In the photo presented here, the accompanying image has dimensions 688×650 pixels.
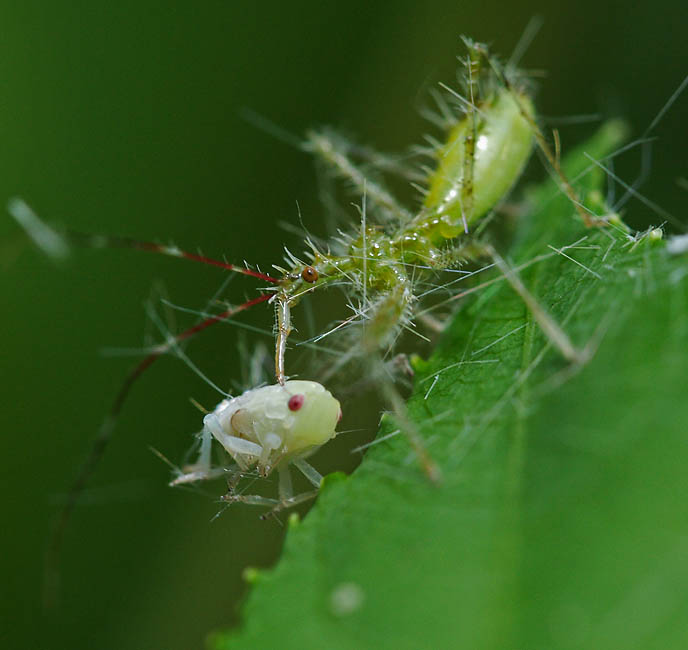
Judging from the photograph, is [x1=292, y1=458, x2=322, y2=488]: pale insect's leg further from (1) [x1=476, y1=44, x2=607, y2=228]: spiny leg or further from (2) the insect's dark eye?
(1) [x1=476, y1=44, x2=607, y2=228]: spiny leg

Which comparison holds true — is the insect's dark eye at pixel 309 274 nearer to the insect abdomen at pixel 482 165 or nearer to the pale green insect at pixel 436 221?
the pale green insect at pixel 436 221

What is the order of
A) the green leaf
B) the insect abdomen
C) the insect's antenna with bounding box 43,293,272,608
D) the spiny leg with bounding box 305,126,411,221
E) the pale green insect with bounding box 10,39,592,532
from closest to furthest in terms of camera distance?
the green leaf → the pale green insect with bounding box 10,39,592,532 → the insect's antenna with bounding box 43,293,272,608 → the insect abdomen → the spiny leg with bounding box 305,126,411,221

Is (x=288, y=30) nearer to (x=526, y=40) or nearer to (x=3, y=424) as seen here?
(x=526, y=40)

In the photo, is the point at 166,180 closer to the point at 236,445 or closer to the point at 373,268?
the point at 373,268

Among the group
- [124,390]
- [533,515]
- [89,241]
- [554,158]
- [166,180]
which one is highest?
[554,158]

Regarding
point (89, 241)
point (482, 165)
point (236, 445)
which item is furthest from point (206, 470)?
point (482, 165)

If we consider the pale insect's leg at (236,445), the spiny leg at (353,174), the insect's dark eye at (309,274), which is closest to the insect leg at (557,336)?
the insect's dark eye at (309,274)

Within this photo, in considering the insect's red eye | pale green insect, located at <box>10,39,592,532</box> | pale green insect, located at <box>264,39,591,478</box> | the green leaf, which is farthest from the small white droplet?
pale green insect, located at <box>264,39,591,478</box>
